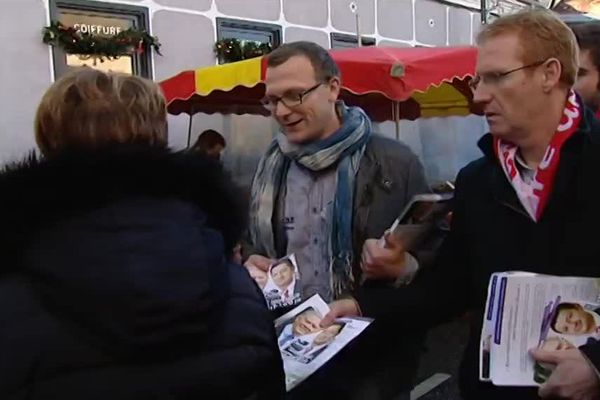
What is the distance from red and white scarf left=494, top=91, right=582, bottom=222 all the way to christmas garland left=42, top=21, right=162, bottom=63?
20.3 ft

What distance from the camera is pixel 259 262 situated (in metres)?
2.27

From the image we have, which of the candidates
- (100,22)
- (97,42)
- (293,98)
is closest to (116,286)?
(293,98)

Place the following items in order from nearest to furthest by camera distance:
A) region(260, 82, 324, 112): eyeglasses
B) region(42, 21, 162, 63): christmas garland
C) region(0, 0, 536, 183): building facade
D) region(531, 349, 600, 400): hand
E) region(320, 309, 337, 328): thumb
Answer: region(531, 349, 600, 400): hand < region(320, 309, 337, 328): thumb < region(260, 82, 324, 112): eyeglasses < region(0, 0, 536, 183): building facade < region(42, 21, 162, 63): christmas garland

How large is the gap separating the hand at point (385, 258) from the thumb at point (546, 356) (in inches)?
21.4

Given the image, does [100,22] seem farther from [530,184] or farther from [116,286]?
[116,286]

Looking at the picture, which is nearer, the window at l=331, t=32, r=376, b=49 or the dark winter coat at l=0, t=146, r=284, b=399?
the dark winter coat at l=0, t=146, r=284, b=399

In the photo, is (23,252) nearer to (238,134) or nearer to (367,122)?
(367,122)

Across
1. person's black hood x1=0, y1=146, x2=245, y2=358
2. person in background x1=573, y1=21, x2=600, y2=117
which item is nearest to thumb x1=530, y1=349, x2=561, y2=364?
person's black hood x1=0, y1=146, x2=245, y2=358

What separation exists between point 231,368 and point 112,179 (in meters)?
0.39

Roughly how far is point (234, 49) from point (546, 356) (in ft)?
24.9

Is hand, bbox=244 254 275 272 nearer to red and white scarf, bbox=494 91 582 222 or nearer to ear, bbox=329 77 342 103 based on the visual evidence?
ear, bbox=329 77 342 103

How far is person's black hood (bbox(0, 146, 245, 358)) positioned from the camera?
1107mm

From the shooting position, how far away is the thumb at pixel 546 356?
146cm

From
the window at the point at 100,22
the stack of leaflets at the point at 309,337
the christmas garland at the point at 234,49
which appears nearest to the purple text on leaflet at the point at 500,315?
the stack of leaflets at the point at 309,337
